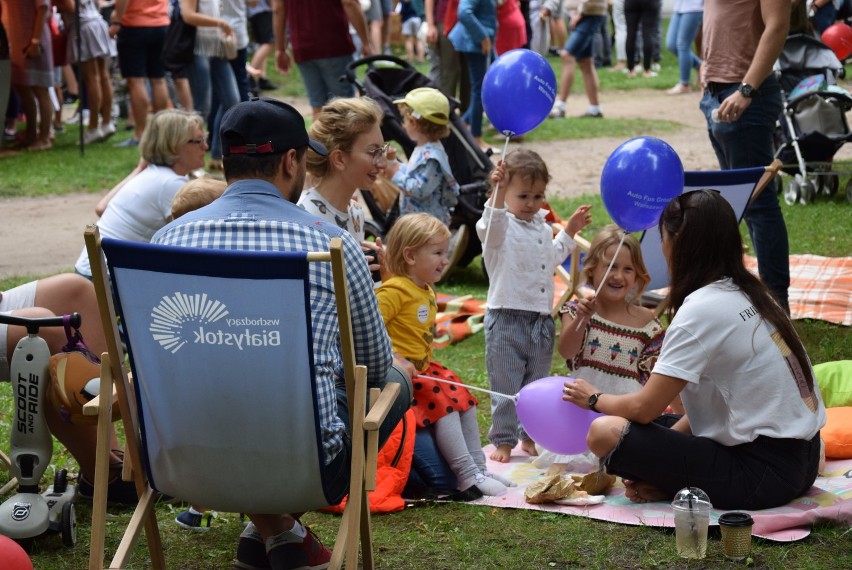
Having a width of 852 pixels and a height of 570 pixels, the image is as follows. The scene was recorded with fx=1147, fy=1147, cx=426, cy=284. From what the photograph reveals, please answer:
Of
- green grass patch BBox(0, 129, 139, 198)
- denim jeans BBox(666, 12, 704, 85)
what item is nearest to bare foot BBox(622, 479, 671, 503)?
green grass patch BBox(0, 129, 139, 198)

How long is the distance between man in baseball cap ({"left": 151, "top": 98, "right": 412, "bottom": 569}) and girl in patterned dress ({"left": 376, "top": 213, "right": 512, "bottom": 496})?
76 cm

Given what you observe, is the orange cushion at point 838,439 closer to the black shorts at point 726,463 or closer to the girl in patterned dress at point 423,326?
the black shorts at point 726,463

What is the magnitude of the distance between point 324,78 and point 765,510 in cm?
617

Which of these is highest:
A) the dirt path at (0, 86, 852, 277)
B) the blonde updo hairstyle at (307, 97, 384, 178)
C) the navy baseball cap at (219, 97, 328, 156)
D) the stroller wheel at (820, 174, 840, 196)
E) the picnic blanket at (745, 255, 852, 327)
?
the navy baseball cap at (219, 97, 328, 156)

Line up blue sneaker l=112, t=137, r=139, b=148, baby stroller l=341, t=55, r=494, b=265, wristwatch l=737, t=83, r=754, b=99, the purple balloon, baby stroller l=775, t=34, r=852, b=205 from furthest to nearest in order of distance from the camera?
blue sneaker l=112, t=137, r=139, b=148 → baby stroller l=775, t=34, r=852, b=205 → baby stroller l=341, t=55, r=494, b=265 → wristwatch l=737, t=83, r=754, b=99 → the purple balloon

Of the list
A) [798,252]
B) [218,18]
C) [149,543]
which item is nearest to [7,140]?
[218,18]

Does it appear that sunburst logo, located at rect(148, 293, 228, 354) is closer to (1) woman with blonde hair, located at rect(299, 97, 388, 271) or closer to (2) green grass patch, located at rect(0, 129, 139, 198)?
(1) woman with blonde hair, located at rect(299, 97, 388, 271)

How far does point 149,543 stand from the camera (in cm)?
327

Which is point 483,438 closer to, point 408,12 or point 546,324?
point 546,324

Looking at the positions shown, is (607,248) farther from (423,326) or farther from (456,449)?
(456,449)

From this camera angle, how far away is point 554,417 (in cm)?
406

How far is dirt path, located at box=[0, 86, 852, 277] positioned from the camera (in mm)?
8102

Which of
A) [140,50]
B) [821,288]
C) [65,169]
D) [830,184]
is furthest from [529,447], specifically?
[65,169]

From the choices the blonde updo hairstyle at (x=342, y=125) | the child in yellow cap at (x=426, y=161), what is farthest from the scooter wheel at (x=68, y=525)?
the child in yellow cap at (x=426, y=161)
